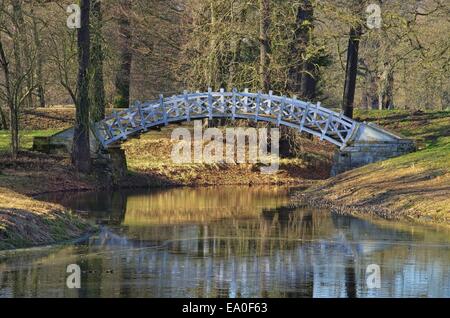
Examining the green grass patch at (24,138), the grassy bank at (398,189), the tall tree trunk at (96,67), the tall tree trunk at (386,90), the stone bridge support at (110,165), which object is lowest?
the grassy bank at (398,189)

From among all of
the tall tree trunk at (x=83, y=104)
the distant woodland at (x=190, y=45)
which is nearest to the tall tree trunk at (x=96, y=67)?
the distant woodland at (x=190, y=45)

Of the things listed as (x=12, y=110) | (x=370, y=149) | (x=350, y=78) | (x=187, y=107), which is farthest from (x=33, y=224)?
(x=350, y=78)

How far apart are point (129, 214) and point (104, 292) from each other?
1286cm

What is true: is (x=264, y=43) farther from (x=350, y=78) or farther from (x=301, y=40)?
(x=350, y=78)

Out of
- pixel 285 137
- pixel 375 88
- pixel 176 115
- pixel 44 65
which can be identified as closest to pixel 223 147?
pixel 285 137

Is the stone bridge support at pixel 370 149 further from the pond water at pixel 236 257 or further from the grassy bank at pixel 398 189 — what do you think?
the pond water at pixel 236 257

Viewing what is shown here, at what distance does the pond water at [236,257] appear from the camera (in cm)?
1719

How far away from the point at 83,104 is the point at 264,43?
8.08 metres

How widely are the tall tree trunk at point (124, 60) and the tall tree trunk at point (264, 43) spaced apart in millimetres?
8827

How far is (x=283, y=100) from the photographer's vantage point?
38.3 m

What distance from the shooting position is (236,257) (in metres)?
Result: 21.0

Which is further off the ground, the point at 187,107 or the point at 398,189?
the point at 187,107

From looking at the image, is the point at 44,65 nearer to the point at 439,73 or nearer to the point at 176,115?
the point at 176,115

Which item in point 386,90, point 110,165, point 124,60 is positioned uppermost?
point 386,90
